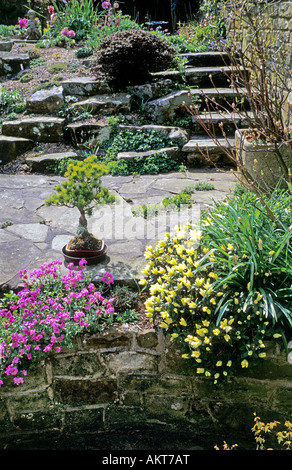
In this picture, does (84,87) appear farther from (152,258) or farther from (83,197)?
(152,258)

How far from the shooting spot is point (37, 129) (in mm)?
6258

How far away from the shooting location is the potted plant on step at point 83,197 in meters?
3.17

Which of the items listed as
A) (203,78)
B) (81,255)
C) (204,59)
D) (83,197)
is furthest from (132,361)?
(204,59)

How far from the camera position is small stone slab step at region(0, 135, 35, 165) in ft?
20.1

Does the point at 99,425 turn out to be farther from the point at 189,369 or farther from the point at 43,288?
the point at 43,288

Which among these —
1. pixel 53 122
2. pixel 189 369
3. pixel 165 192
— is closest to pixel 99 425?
pixel 189 369

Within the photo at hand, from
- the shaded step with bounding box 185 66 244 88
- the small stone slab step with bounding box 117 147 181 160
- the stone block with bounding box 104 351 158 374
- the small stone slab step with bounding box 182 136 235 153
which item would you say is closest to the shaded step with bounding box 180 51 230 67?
the shaded step with bounding box 185 66 244 88

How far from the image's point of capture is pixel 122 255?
3.60m

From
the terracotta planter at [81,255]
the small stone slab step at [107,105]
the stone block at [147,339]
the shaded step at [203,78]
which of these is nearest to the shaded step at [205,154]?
the small stone slab step at [107,105]

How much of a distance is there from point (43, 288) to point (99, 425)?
3.41 feet

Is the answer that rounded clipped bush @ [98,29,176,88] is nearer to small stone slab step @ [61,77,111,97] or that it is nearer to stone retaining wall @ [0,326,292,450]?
small stone slab step @ [61,77,111,97]

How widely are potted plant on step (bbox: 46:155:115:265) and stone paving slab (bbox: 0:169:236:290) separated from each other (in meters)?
0.15

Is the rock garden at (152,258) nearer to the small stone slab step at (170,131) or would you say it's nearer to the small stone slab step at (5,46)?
the small stone slab step at (170,131)
